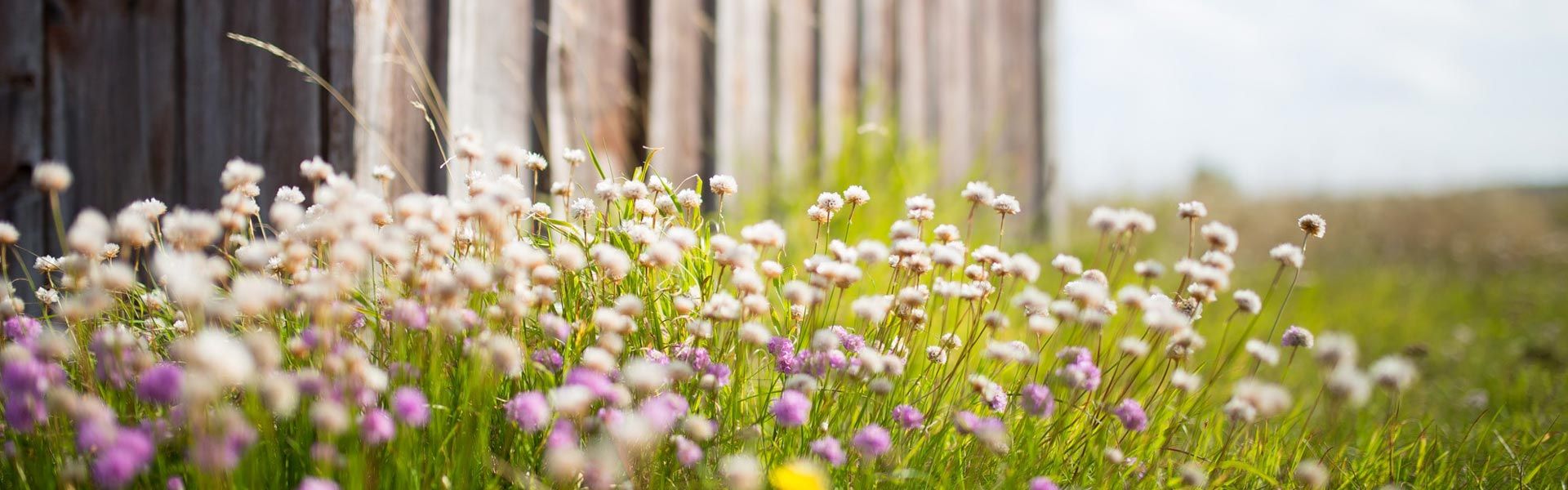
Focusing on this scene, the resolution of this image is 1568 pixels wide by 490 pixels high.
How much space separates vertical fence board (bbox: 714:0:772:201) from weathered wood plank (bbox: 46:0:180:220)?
5.86 ft

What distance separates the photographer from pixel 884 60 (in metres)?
5.18

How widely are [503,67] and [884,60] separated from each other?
2.58 meters

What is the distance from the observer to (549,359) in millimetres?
1611

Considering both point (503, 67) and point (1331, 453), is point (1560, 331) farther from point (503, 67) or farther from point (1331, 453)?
point (503, 67)

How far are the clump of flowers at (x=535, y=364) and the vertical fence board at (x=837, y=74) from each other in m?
2.65

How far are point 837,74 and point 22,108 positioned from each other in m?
3.02

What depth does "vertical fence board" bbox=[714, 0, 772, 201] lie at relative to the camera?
13.0 ft

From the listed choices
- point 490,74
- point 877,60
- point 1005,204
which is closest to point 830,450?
point 1005,204

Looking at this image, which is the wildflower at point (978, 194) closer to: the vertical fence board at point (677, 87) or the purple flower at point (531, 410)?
the purple flower at point (531, 410)

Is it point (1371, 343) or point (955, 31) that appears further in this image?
point (955, 31)

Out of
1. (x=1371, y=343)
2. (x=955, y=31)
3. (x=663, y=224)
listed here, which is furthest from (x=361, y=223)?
(x=955, y=31)

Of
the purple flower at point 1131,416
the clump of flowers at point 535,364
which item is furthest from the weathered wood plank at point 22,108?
the purple flower at point 1131,416

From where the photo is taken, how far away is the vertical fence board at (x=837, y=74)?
4.64 meters

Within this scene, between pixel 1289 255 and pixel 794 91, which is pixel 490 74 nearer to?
pixel 794 91
